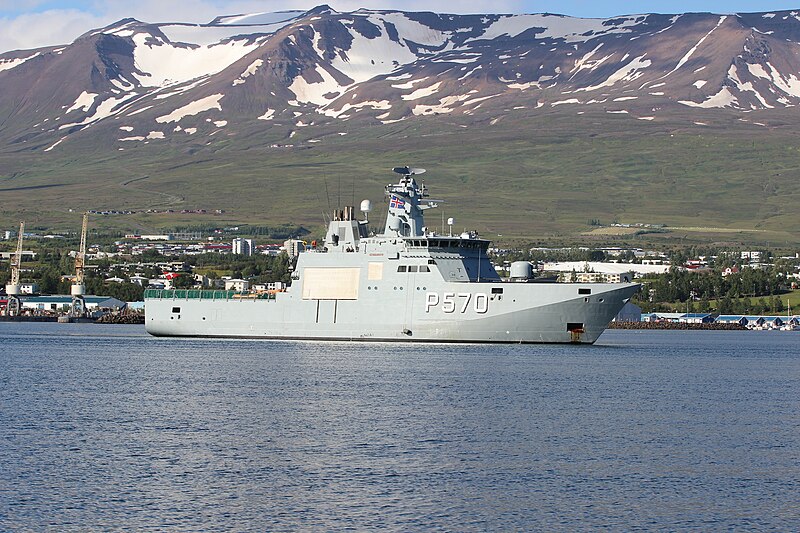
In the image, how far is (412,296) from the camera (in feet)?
212

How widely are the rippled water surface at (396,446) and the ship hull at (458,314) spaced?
632cm

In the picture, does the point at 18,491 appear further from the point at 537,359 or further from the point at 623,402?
the point at 537,359

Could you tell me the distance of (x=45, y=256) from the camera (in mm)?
175625

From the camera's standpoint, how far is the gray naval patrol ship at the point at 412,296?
62906 mm

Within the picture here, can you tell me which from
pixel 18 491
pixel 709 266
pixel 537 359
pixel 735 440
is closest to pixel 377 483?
pixel 18 491

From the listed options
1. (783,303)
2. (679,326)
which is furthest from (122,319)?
(783,303)

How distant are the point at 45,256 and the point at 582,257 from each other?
69282 mm

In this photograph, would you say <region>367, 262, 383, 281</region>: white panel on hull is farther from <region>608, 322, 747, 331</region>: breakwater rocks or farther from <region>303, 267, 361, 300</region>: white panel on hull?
<region>608, 322, 747, 331</region>: breakwater rocks

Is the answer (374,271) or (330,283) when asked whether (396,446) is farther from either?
(330,283)

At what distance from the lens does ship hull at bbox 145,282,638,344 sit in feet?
205

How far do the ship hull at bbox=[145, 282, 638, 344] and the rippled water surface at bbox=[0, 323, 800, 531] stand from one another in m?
6.32

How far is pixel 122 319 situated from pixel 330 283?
59.7 meters

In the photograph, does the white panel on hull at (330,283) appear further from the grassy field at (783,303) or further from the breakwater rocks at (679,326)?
the grassy field at (783,303)

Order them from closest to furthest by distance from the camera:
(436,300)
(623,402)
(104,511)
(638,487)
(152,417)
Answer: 1. (104,511)
2. (638,487)
3. (152,417)
4. (623,402)
5. (436,300)
